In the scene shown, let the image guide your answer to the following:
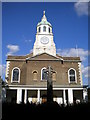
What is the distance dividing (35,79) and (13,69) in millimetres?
4056

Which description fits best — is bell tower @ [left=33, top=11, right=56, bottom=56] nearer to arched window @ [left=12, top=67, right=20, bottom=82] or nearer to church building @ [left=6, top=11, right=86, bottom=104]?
church building @ [left=6, top=11, right=86, bottom=104]

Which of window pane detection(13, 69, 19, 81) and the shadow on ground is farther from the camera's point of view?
window pane detection(13, 69, 19, 81)

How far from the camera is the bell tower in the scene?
30422mm

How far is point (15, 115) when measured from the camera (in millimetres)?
7137

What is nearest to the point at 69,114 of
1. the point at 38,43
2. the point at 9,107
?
the point at 9,107

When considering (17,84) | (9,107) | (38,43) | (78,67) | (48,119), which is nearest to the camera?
(48,119)

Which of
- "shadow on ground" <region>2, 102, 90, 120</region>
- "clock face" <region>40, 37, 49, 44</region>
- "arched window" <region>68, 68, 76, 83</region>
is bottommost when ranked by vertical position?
"shadow on ground" <region>2, 102, 90, 120</region>

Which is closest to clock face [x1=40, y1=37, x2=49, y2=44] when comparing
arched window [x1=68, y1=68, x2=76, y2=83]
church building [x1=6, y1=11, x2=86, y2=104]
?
church building [x1=6, y1=11, x2=86, y2=104]

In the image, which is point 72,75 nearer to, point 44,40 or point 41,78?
point 41,78

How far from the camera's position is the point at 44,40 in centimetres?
3162

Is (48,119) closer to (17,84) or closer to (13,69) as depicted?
(17,84)

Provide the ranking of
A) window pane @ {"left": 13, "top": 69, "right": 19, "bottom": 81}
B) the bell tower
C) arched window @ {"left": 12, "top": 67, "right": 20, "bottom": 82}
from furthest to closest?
the bell tower
window pane @ {"left": 13, "top": 69, "right": 19, "bottom": 81}
arched window @ {"left": 12, "top": 67, "right": 20, "bottom": 82}

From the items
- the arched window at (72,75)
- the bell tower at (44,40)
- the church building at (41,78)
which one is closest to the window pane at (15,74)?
the church building at (41,78)

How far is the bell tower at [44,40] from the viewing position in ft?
99.8
